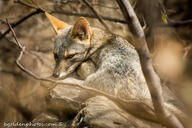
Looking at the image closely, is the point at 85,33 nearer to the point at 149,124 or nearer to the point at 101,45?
the point at 101,45

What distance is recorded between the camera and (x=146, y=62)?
2.08 metres

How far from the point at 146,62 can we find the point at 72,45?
1.78 m

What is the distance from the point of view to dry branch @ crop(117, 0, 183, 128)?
77.4 inches

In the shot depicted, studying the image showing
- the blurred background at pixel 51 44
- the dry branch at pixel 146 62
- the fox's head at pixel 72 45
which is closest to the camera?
the dry branch at pixel 146 62

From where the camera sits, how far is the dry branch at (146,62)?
6.45 ft

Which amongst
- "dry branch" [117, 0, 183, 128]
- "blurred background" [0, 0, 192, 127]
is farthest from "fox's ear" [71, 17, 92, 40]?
"dry branch" [117, 0, 183, 128]

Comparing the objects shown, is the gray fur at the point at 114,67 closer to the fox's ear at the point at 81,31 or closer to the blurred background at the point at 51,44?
the fox's ear at the point at 81,31

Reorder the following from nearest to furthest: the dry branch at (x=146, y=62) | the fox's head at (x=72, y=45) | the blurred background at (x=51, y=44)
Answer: the dry branch at (x=146, y=62) → the fox's head at (x=72, y=45) → the blurred background at (x=51, y=44)

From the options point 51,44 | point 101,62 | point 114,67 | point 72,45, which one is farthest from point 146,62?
point 51,44

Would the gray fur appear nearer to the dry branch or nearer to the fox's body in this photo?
the fox's body

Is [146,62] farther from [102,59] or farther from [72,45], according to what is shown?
[72,45]

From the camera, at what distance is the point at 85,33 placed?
146 inches

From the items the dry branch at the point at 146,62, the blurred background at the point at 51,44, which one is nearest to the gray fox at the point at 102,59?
the blurred background at the point at 51,44

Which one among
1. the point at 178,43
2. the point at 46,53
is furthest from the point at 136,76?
the point at 46,53
